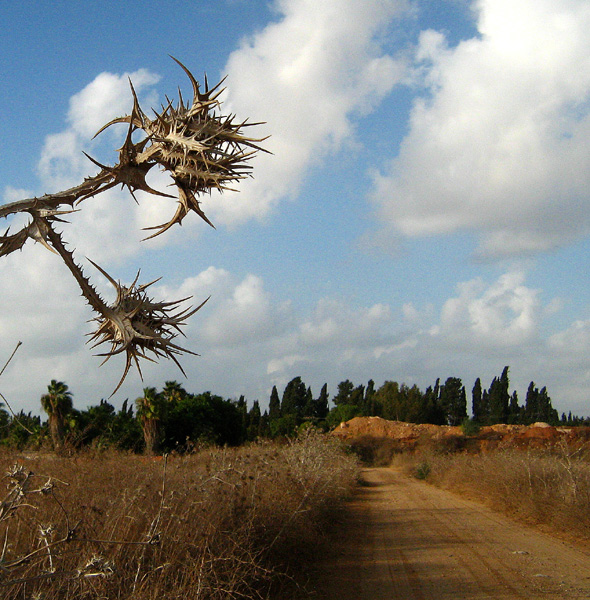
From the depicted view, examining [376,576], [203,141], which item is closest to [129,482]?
[376,576]

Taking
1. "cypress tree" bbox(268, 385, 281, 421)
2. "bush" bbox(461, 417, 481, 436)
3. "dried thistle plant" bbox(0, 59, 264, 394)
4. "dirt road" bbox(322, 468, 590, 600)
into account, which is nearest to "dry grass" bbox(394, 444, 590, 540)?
"dirt road" bbox(322, 468, 590, 600)

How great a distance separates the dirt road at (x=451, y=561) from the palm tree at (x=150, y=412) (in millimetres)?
19345

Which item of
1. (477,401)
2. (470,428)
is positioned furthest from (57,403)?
(477,401)

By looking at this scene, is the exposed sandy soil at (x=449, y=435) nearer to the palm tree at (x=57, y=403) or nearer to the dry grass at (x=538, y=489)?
the dry grass at (x=538, y=489)

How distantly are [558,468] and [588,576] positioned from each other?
6.72 metres

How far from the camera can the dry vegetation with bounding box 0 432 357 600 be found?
163 inches

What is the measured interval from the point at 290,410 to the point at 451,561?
207ft

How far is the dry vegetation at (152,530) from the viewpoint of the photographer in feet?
13.5

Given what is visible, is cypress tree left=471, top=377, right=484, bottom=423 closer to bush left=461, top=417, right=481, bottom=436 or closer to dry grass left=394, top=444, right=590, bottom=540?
bush left=461, top=417, right=481, bottom=436

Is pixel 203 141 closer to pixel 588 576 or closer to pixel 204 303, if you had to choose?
pixel 204 303

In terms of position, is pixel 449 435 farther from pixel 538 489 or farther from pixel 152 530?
pixel 152 530

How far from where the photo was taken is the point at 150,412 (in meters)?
31.6

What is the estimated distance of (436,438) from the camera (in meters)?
47.1

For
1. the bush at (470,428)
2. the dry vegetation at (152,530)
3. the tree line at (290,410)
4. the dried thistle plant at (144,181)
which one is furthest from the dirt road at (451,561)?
the bush at (470,428)
